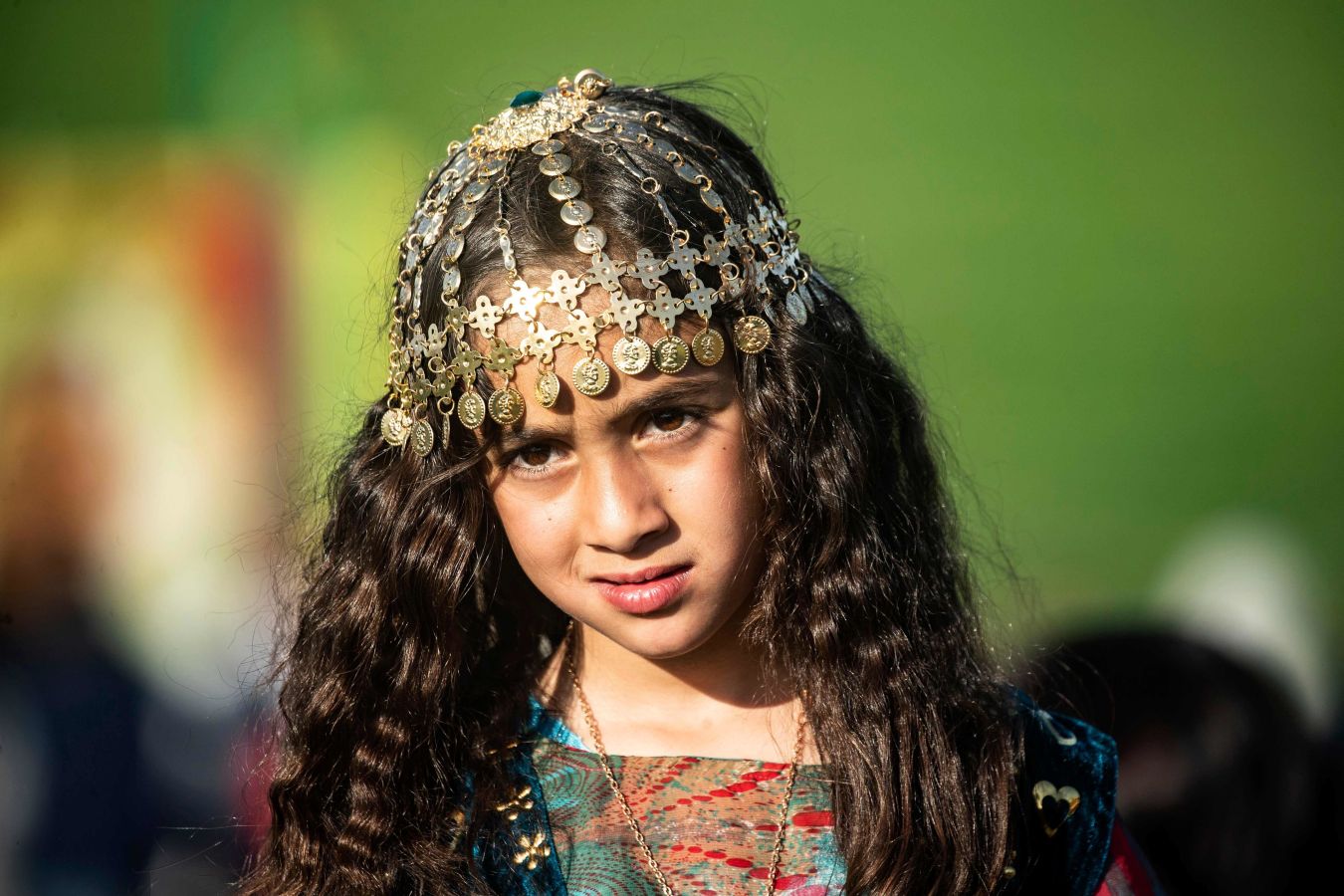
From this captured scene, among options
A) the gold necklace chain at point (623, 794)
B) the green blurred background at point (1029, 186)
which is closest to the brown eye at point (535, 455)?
the gold necklace chain at point (623, 794)

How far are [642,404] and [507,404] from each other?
0.17 meters

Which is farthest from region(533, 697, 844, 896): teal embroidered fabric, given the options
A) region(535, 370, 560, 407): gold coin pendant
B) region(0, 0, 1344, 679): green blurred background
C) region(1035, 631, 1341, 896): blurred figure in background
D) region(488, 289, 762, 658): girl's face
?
region(0, 0, 1344, 679): green blurred background

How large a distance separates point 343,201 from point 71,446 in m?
0.98

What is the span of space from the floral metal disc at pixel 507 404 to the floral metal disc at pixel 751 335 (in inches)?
11.8

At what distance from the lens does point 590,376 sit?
1.47 m

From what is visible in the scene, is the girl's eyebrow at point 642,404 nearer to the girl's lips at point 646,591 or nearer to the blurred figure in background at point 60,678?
the girl's lips at point 646,591

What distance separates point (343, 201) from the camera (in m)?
3.39

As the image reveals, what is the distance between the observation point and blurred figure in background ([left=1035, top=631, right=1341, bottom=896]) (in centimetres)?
259

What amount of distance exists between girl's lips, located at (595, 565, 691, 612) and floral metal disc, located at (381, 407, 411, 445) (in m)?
0.37

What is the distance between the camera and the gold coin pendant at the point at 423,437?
162 cm

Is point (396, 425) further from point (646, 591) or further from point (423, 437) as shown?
point (646, 591)

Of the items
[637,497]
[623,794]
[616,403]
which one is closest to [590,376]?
[616,403]

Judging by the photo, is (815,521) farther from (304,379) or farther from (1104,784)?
(304,379)

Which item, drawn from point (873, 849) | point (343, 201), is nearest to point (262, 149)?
point (343, 201)
